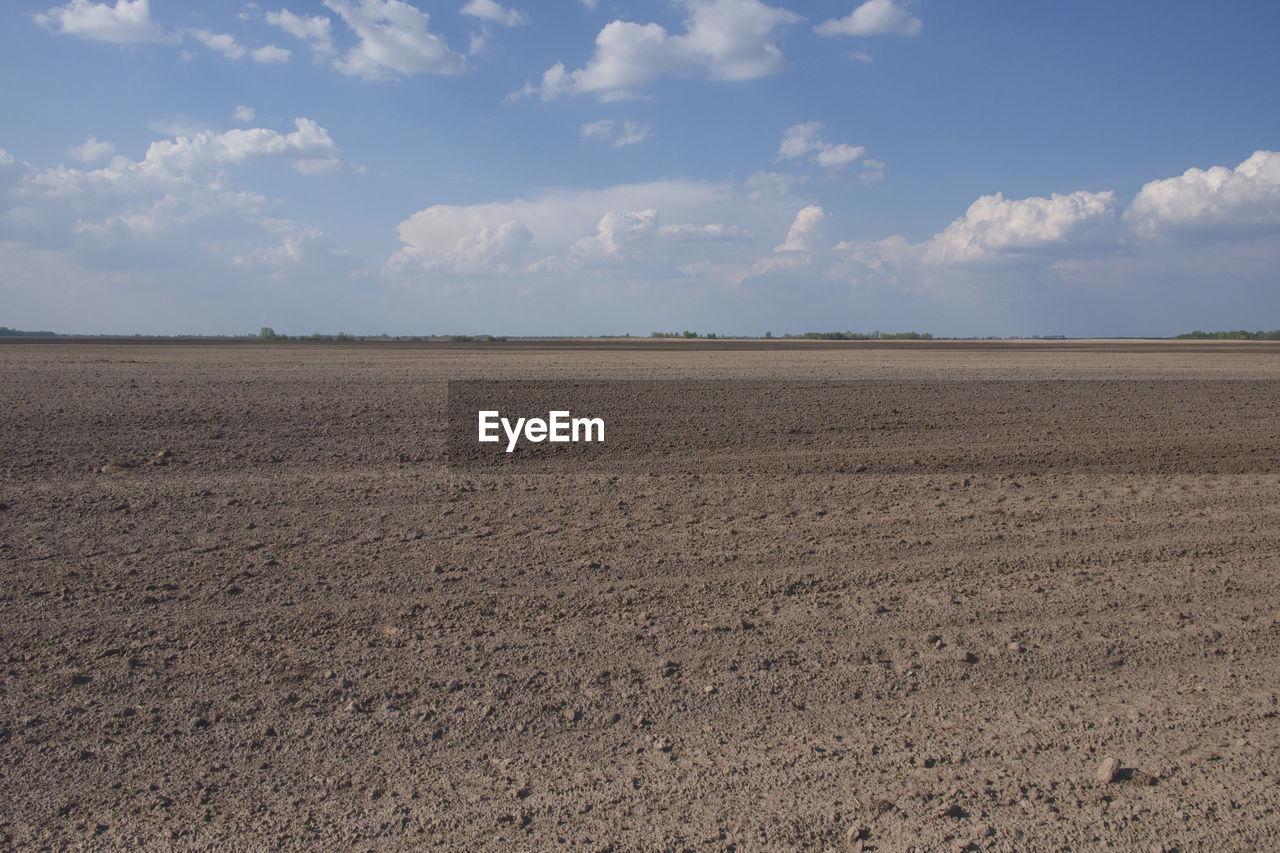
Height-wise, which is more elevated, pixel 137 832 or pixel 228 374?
pixel 228 374

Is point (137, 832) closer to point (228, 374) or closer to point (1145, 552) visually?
point (1145, 552)

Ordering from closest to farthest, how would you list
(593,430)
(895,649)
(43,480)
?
(895,649) < (43,480) < (593,430)

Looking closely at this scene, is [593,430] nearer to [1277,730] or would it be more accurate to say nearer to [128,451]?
[128,451]

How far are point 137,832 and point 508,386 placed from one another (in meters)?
17.9

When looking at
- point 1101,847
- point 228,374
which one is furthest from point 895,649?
point 228,374

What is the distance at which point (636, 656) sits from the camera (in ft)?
15.1

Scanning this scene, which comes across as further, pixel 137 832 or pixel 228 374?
pixel 228 374

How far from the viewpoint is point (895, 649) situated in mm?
4680

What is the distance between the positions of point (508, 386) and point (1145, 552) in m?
16.1

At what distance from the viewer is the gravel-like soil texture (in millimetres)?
3205

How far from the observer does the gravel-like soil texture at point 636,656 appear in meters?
3.21

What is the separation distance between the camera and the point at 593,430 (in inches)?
521

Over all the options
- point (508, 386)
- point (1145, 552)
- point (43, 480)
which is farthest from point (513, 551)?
point (508, 386)

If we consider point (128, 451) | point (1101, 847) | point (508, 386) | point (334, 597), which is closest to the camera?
point (1101, 847)
